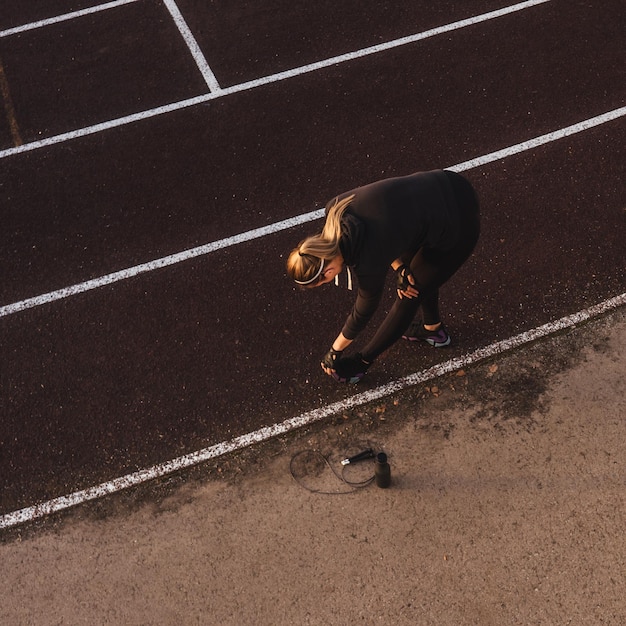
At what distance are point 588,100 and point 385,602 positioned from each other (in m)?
6.00

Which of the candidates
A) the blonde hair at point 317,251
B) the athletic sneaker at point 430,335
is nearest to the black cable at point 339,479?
the athletic sneaker at point 430,335

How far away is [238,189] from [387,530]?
3922 mm

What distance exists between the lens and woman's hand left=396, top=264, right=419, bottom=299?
16.1ft

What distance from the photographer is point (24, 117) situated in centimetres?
806

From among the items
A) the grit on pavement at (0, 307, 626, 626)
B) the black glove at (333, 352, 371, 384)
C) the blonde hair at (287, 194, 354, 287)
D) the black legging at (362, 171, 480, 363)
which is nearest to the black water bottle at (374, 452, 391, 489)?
the grit on pavement at (0, 307, 626, 626)

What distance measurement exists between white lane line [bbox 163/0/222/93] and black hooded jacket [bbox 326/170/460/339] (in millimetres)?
4648

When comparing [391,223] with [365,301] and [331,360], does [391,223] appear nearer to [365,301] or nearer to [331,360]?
[365,301]

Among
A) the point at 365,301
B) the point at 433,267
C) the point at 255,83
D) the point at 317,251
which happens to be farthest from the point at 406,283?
the point at 255,83

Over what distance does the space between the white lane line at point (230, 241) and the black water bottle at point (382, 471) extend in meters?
2.79

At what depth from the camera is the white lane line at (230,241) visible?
645 cm

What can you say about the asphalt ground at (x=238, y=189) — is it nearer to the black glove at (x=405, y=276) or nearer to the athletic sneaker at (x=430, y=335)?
the athletic sneaker at (x=430, y=335)

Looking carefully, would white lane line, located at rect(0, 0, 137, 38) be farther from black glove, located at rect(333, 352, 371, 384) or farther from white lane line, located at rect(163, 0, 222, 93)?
black glove, located at rect(333, 352, 371, 384)

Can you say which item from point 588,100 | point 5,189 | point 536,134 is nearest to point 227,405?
point 5,189

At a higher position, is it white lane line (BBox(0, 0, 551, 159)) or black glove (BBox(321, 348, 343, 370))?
white lane line (BBox(0, 0, 551, 159))
